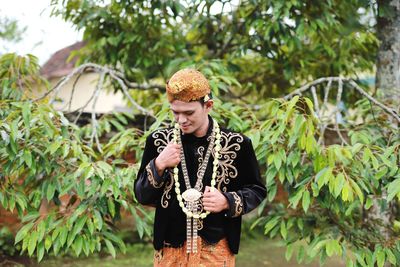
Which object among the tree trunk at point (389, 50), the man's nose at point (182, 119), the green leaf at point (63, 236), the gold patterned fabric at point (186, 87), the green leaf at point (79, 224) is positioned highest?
the tree trunk at point (389, 50)

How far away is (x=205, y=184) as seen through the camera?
2.12 meters

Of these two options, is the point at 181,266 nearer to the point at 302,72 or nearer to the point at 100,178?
the point at 100,178

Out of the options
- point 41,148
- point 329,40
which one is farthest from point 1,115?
point 329,40

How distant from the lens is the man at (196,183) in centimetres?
202

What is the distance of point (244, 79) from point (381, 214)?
6.91 ft

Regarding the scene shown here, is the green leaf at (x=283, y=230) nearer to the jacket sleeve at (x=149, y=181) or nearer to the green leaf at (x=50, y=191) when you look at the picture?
the jacket sleeve at (x=149, y=181)

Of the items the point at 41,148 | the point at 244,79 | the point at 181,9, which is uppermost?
the point at 181,9

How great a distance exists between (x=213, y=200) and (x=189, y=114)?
352mm

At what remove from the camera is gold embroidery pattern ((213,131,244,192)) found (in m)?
2.15

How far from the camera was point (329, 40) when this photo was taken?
5082 mm

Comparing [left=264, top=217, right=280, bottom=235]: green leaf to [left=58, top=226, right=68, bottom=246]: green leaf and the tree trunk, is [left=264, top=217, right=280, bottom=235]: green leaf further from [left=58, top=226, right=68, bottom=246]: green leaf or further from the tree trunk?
the tree trunk

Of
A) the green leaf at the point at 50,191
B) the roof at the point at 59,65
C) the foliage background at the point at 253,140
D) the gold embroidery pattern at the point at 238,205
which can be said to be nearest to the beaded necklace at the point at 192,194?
the gold embroidery pattern at the point at 238,205

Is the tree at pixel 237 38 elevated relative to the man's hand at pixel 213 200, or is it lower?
Answer: elevated

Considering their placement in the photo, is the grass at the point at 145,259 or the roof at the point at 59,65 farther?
the roof at the point at 59,65
